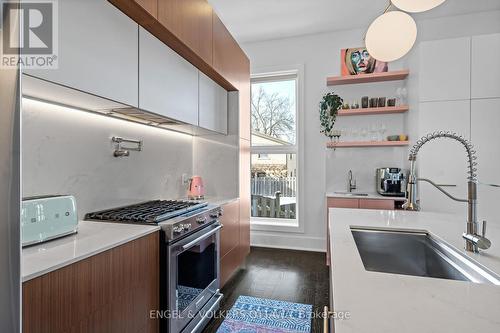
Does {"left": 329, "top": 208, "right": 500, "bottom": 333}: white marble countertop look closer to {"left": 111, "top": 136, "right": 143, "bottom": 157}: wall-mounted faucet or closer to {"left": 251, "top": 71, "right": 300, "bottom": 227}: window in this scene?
{"left": 111, "top": 136, "right": 143, "bottom": 157}: wall-mounted faucet

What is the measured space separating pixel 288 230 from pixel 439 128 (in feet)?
7.50

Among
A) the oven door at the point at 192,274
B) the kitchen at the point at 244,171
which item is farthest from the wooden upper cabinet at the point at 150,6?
the oven door at the point at 192,274

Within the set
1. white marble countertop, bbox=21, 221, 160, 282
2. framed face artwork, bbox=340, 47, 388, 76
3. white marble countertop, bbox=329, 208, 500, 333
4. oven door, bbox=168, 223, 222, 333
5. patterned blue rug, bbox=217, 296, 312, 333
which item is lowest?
patterned blue rug, bbox=217, 296, 312, 333

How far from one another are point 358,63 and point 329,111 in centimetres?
72

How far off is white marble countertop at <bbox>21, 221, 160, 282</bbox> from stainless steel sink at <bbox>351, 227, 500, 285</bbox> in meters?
1.18

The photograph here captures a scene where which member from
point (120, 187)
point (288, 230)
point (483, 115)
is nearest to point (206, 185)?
point (120, 187)

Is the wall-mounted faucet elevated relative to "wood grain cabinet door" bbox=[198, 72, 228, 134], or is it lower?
lower

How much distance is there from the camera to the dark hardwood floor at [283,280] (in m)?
2.33

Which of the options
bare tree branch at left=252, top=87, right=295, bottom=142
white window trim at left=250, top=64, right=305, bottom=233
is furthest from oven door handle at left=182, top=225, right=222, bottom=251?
bare tree branch at left=252, top=87, right=295, bottom=142

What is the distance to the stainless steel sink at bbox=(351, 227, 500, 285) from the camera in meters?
1.21

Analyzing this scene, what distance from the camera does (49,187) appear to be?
1430mm

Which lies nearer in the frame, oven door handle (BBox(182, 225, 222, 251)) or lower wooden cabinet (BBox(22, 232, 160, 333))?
lower wooden cabinet (BBox(22, 232, 160, 333))

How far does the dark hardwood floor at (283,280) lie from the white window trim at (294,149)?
0.40 metres

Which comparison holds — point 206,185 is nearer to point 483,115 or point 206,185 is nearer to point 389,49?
point 389,49
